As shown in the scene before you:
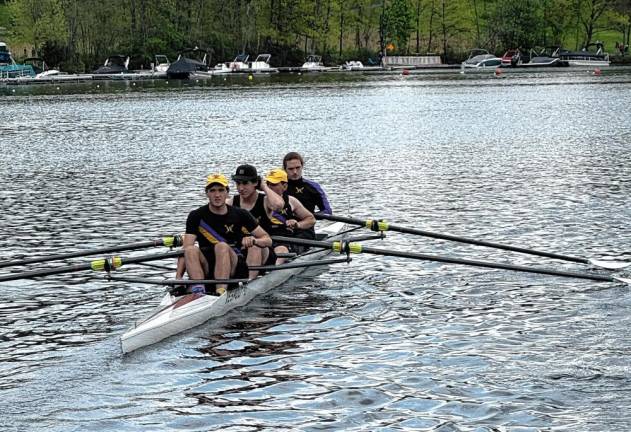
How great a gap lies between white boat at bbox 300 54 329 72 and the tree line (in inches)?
263

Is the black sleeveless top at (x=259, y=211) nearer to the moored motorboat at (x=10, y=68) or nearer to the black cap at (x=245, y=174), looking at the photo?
the black cap at (x=245, y=174)

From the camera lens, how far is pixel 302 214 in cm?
1988

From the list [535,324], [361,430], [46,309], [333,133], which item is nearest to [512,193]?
[535,324]

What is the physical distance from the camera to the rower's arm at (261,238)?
55.9 feet

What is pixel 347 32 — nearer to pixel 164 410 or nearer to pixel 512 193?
pixel 512 193

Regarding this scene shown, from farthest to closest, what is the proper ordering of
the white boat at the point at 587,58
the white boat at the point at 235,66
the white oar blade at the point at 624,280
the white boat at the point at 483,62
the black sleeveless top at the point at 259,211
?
1. the white boat at the point at 483,62
2. the white boat at the point at 235,66
3. the white boat at the point at 587,58
4. the white oar blade at the point at 624,280
5. the black sleeveless top at the point at 259,211

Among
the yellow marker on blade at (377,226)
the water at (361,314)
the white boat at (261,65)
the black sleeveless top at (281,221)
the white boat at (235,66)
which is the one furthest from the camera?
the white boat at (261,65)

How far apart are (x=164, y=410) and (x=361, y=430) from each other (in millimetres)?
2510

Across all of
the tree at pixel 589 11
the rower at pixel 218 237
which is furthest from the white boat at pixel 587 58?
the rower at pixel 218 237

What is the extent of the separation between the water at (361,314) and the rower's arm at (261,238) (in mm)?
1175

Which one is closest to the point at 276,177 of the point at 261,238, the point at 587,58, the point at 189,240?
the point at 261,238

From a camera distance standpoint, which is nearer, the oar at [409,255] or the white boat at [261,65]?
the oar at [409,255]

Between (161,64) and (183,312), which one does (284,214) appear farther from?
(161,64)

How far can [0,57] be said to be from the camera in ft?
453
